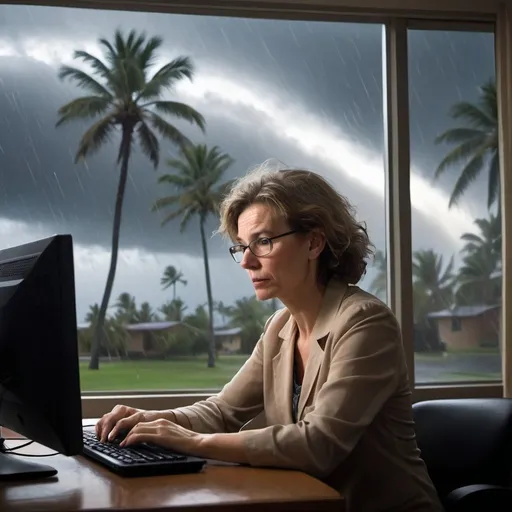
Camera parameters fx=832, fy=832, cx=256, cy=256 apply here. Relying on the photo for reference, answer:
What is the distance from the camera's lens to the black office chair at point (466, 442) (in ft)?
7.32

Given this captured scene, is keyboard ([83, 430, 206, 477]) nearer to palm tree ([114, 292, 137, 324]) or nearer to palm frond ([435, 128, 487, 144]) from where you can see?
palm tree ([114, 292, 137, 324])

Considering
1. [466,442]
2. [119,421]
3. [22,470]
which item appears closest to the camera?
[22,470]

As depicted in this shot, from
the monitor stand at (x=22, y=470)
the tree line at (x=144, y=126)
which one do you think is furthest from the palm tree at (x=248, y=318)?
the monitor stand at (x=22, y=470)

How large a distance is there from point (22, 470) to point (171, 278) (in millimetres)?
1863

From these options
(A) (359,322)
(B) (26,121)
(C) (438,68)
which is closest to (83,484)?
(A) (359,322)

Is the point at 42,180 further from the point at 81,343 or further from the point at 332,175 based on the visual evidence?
the point at 332,175

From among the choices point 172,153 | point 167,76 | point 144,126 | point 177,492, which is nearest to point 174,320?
point 172,153

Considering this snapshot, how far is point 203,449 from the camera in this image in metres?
1.75

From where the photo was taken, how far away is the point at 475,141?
377 centimetres

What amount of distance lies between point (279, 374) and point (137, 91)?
66.2 inches

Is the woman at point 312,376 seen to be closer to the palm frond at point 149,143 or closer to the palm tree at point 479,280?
the palm frond at point 149,143

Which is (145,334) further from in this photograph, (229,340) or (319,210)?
(319,210)

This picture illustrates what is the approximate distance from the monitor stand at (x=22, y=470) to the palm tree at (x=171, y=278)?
1.73 meters

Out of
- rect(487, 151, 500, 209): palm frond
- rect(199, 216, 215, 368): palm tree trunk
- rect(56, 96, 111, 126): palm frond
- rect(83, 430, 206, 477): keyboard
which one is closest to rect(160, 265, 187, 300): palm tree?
rect(199, 216, 215, 368): palm tree trunk
